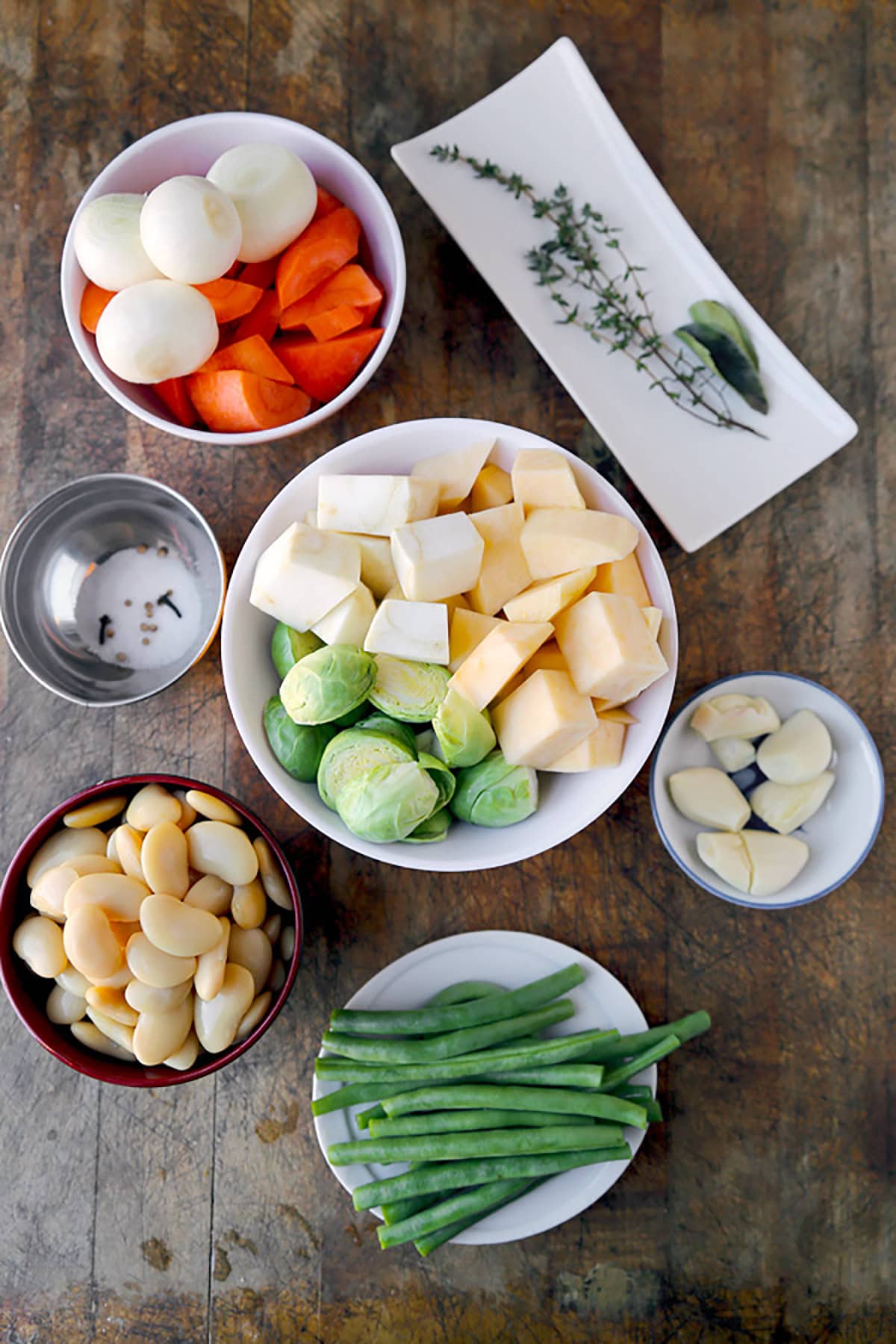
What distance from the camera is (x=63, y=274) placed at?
1191 mm

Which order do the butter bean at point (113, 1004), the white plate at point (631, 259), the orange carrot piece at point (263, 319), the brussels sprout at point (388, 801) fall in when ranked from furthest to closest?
the white plate at point (631, 259)
the orange carrot piece at point (263, 319)
the butter bean at point (113, 1004)
the brussels sprout at point (388, 801)

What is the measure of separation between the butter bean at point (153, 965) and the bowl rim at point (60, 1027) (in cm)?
12

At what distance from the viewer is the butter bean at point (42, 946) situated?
1.17m

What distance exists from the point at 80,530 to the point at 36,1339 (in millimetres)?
1104

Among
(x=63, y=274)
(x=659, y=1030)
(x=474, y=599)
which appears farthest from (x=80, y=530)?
(x=659, y=1030)

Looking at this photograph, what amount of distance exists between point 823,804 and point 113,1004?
0.96 meters

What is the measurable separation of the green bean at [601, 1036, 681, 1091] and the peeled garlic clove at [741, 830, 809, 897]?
0.22 m

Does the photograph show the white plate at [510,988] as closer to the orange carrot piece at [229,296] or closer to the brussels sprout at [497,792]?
the brussels sprout at [497,792]

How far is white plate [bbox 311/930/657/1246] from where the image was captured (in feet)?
4.25

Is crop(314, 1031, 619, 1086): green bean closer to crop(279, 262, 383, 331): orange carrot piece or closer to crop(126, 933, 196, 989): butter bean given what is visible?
crop(126, 933, 196, 989): butter bean

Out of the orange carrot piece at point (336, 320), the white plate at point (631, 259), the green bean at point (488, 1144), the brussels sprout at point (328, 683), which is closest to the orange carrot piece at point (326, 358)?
the orange carrot piece at point (336, 320)

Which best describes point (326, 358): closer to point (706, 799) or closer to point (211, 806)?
point (211, 806)

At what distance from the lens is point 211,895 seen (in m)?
1.19

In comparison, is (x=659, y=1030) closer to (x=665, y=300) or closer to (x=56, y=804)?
(x=56, y=804)
